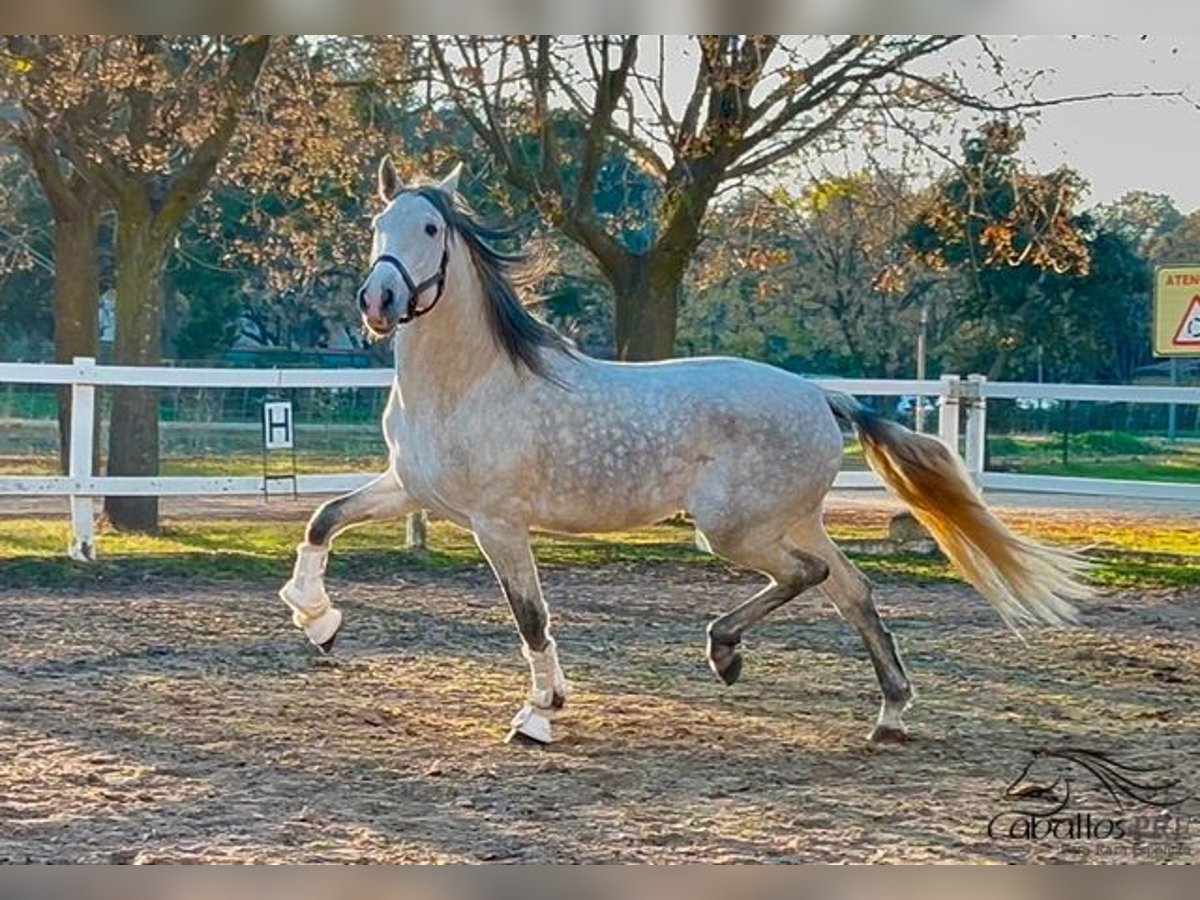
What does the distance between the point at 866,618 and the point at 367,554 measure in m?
5.10

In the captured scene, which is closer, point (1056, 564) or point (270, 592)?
point (1056, 564)

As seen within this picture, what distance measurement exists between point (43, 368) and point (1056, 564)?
6479 mm

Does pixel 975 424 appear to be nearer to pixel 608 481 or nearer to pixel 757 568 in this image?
pixel 757 568

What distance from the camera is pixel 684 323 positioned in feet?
105

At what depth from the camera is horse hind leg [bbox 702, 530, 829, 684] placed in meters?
4.71

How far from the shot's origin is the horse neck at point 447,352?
181 inches

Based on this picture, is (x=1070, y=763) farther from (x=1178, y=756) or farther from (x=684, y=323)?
(x=684, y=323)

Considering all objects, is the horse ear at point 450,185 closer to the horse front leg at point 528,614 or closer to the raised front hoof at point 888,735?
the horse front leg at point 528,614

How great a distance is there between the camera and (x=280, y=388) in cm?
993

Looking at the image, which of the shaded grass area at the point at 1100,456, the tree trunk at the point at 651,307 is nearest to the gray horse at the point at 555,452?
the tree trunk at the point at 651,307

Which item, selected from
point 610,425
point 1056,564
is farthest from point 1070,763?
point 610,425

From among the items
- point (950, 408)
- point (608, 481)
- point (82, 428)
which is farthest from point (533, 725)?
point (950, 408)

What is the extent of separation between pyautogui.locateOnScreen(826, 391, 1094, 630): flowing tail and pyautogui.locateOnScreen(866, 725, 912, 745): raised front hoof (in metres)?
0.61

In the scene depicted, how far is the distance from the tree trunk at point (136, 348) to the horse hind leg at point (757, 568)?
7.10 meters
